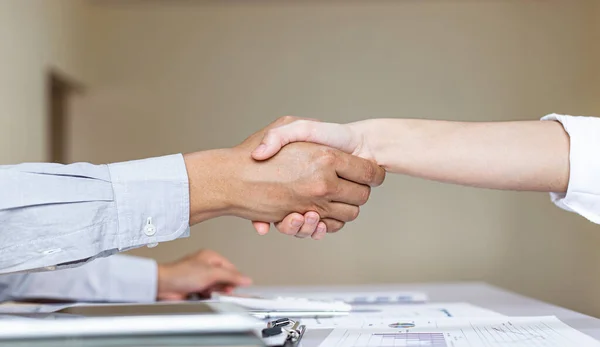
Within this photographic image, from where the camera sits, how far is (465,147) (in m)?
1.24

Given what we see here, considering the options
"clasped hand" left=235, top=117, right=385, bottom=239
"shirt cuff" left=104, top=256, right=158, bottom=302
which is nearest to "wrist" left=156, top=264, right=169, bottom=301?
"shirt cuff" left=104, top=256, right=158, bottom=302

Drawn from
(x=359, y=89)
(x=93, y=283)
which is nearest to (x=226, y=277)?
(x=93, y=283)

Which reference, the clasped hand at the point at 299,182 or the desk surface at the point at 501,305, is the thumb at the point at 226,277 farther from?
the desk surface at the point at 501,305

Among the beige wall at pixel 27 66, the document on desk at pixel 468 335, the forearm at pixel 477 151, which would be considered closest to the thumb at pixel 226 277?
the forearm at pixel 477 151

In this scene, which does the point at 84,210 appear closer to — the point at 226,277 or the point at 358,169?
the point at 358,169

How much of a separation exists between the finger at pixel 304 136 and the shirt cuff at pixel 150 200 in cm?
21

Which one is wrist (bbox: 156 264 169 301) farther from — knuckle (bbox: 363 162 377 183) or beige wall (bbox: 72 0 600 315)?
beige wall (bbox: 72 0 600 315)

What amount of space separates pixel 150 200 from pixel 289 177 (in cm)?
33

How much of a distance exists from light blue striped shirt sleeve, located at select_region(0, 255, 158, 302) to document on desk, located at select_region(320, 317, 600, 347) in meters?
0.80

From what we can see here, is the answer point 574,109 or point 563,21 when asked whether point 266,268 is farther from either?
point 563,21

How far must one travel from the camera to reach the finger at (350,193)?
1365 mm

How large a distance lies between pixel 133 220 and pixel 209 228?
3671 millimetres

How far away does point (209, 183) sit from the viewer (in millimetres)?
1181

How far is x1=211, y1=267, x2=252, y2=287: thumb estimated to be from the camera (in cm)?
162
